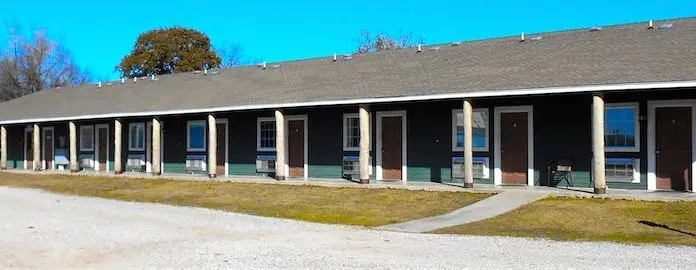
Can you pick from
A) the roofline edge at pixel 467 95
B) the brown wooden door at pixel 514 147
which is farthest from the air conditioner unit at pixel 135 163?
the brown wooden door at pixel 514 147

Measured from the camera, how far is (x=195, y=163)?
86.4ft

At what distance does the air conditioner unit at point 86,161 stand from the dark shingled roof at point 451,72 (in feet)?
6.97

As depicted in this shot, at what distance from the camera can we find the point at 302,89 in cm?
2269

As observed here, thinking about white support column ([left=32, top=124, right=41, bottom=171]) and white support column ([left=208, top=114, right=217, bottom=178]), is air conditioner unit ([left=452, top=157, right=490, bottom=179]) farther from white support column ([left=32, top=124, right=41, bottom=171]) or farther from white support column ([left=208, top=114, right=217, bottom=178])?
white support column ([left=32, top=124, right=41, bottom=171])

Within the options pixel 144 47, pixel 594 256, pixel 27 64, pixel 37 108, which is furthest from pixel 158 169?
pixel 27 64

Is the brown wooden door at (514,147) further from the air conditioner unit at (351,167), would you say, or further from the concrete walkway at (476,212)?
the air conditioner unit at (351,167)

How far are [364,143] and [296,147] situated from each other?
4.37 m

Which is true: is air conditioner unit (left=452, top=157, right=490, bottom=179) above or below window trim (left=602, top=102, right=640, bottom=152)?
below

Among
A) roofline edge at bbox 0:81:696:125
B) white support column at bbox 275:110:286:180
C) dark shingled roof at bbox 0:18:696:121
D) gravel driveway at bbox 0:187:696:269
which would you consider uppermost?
dark shingled roof at bbox 0:18:696:121

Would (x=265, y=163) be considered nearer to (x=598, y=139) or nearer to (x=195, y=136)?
(x=195, y=136)

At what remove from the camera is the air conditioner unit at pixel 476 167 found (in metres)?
19.5

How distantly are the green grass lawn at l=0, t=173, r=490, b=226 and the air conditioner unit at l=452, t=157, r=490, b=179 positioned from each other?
2.46 metres

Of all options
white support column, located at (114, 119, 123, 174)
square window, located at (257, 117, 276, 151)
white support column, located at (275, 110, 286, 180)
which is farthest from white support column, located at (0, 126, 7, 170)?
white support column, located at (275, 110, 286, 180)

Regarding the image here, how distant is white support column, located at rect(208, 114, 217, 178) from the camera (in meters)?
23.6
